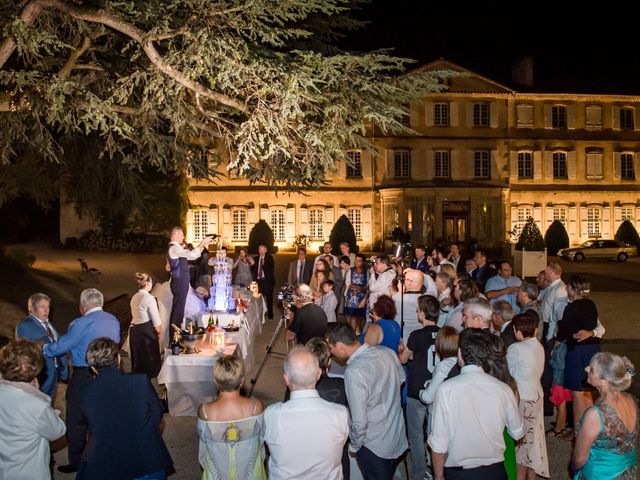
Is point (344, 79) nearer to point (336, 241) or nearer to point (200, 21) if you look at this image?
point (200, 21)

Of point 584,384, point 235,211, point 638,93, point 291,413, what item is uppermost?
point 638,93

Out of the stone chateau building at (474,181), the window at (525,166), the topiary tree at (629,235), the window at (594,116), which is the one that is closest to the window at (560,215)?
the stone chateau building at (474,181)

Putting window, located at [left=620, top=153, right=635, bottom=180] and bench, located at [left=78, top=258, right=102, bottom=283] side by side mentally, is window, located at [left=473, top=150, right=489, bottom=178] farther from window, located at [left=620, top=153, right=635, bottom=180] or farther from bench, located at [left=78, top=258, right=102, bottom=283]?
bench, located at [left=78, top=258, right=102, bottom=283]

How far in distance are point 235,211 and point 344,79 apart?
3494cm

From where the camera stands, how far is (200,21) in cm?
875

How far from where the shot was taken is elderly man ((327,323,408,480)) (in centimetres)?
488

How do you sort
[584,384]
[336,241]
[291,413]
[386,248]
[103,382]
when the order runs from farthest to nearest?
1. [386,248]
2. [336,241]
3. [584,384]
4. [103,382]
5. [291,413]

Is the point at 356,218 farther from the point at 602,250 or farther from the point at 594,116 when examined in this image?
the point at 594,116

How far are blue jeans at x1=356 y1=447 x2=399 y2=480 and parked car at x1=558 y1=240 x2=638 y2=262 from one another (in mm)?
35631

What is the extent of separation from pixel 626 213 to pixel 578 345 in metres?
43.0

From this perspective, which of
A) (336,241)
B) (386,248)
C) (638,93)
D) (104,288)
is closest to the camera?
(104,288)

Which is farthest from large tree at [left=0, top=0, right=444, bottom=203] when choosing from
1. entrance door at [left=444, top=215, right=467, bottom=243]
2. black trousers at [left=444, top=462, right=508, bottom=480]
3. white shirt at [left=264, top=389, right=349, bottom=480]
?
entrance door at [left=444, top=215, right=467, bottom=243]

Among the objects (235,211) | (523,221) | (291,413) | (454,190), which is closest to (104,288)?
(291,413)

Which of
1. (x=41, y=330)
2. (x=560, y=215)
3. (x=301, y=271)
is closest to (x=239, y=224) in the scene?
(x=560, y=215)
